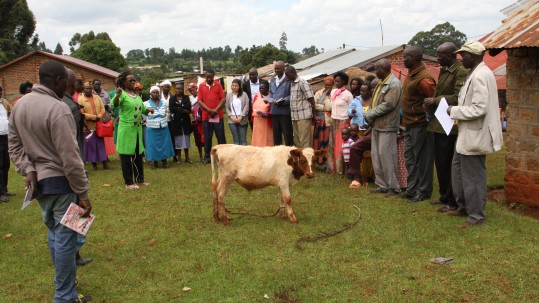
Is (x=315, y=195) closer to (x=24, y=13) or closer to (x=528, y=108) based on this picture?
(x=528, y=108)

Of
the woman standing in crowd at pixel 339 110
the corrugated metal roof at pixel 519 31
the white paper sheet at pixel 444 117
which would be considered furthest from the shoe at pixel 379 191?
the corrugated metal roof at pixel 519 31

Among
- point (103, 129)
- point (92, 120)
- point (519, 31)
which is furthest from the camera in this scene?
point (103, 129)

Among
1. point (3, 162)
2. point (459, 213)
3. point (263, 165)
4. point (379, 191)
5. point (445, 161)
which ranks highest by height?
point (3, 162)

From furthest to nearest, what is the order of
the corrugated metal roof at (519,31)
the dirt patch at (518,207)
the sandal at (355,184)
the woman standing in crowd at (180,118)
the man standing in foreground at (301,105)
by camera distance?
the woman standing in crowd at (180,118) < the man standing in foreground at (301,105) < the sandal at (355,184) < the dirt patch at (518,207) < the corrugated metal roof at (519,31)

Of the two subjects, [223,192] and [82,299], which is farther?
[223,192]

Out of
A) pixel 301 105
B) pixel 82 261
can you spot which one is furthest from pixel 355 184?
pixel 82 261

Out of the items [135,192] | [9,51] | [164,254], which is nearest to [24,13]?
[9,51]

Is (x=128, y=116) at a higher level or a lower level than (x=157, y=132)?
higher

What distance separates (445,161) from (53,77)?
18.4 feet

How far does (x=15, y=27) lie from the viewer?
155 ft

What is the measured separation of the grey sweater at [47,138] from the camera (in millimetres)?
4242

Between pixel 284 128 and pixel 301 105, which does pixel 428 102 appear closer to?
pixel 301 105

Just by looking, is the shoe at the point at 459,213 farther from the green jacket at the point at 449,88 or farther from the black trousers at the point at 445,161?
the green jacket at the point at 449,88

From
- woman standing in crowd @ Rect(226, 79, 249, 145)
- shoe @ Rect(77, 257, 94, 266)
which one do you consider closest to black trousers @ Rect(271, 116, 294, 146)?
woman standing in crowd @ Rect(226, 79, 249, 145)
